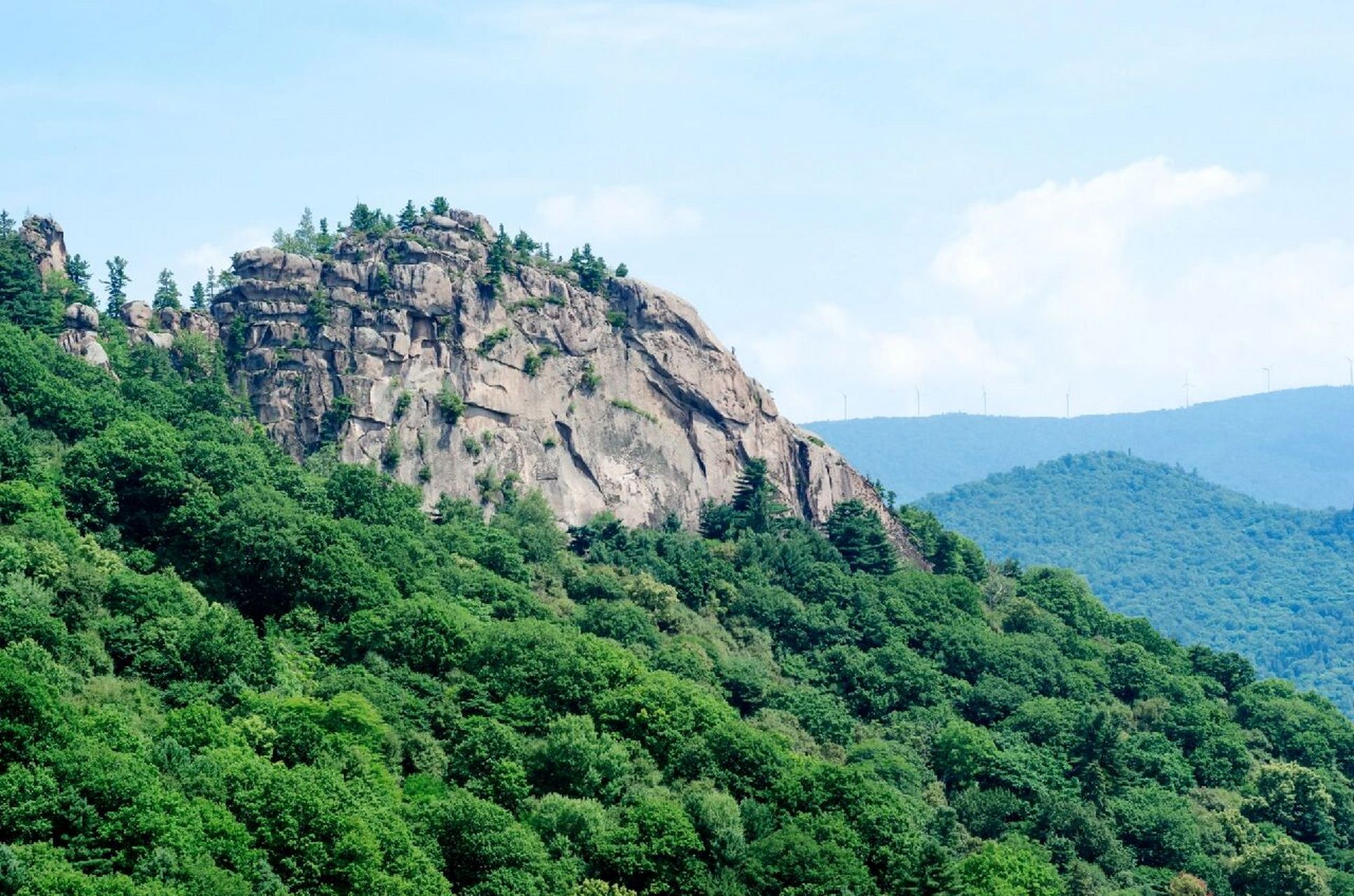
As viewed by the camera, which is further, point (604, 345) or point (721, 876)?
point (604, 345)

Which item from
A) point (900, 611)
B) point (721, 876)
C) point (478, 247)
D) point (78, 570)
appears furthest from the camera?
point (478, 247)

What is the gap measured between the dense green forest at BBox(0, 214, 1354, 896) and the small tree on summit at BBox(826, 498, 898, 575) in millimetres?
312

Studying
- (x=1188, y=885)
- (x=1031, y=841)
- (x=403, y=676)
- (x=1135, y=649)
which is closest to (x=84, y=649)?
(x=403, y=676)

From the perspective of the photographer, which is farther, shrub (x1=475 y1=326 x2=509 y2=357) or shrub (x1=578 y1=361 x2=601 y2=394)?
shrub (x1=578 y1=361 x2=601 y2=394)

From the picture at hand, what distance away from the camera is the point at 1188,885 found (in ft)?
315

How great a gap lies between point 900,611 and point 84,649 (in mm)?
55450

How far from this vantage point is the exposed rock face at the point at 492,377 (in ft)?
392

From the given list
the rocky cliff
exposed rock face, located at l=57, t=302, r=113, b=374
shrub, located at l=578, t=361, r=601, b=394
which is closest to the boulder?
exposed rock face, located at l=57, t=302, r=113, b=374

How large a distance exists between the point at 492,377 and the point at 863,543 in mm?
25764

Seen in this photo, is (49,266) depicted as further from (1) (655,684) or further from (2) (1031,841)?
(2) (1031,841)

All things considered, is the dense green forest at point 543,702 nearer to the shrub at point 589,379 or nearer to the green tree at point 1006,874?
the green tree at point 1006,874

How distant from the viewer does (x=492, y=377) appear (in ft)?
403

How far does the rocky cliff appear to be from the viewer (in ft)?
392

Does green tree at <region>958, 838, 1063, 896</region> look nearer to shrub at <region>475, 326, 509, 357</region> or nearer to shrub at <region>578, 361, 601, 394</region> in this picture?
shrub at <region>578, 361, 601, 394</region>
